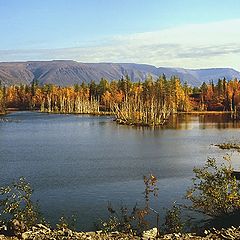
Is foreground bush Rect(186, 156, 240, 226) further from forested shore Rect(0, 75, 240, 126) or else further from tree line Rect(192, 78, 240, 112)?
tree line Rect(192, 78, 240, 112)

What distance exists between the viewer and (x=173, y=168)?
38812mm

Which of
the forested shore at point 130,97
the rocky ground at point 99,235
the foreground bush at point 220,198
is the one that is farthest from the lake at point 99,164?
the forested shore at point 130,97

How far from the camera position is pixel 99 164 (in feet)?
136

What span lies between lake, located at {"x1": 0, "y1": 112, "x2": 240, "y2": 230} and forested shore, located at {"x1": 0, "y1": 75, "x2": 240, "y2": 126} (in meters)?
32.6

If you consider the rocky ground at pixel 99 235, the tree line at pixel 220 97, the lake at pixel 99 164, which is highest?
the tree line at pixel 220 97

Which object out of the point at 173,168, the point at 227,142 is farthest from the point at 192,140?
the point at 173,168

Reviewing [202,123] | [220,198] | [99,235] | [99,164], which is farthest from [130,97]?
[99,235]

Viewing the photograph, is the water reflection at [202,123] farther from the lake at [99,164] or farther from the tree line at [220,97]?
the tree line at [220,97]

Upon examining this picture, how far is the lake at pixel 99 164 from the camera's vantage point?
26438 mm

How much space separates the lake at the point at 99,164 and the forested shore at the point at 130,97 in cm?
3263

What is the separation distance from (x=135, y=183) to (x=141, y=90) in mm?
106160

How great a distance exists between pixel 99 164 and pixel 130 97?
8222 cm

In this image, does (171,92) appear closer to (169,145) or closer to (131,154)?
(169,145)

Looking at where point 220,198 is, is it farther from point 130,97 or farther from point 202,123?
point 130,97
